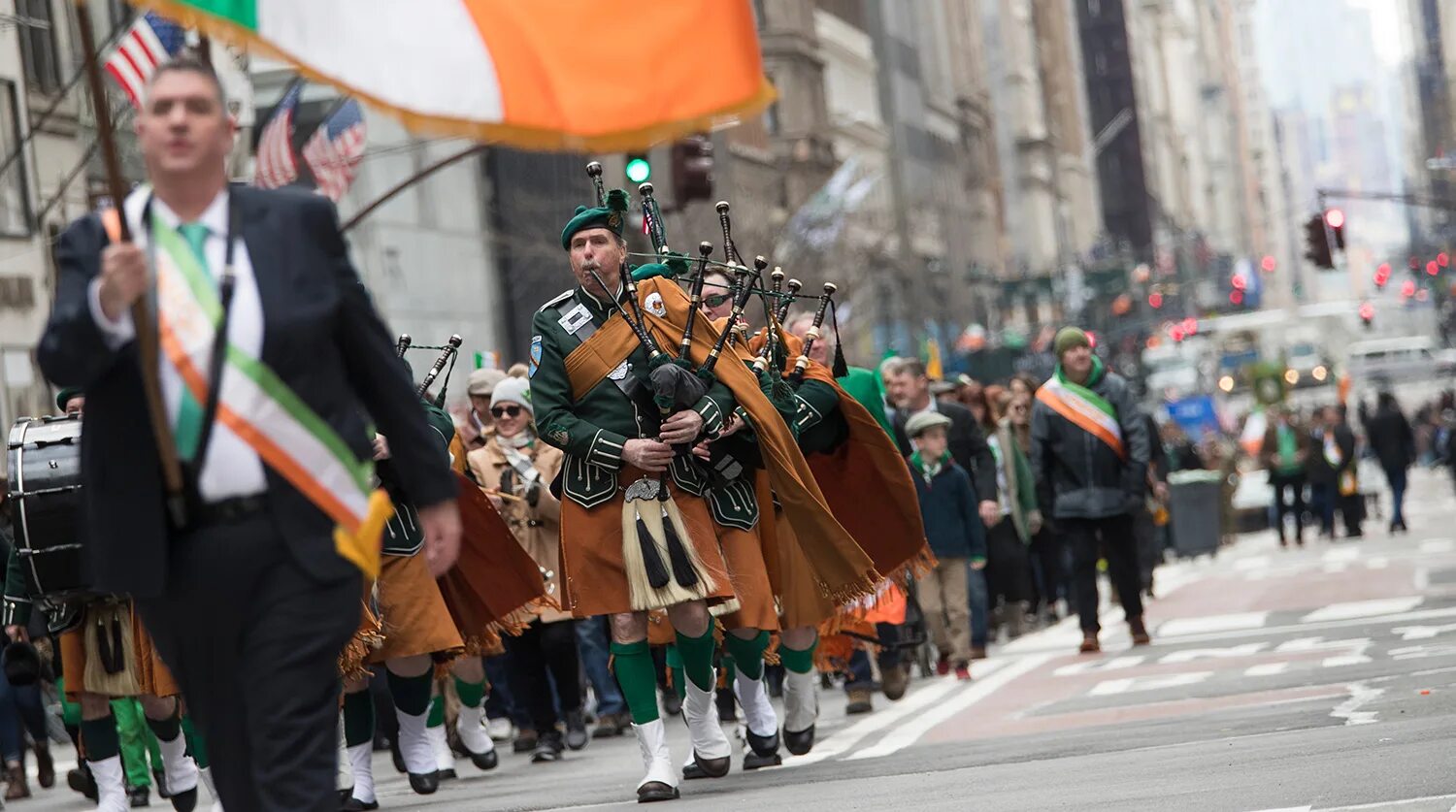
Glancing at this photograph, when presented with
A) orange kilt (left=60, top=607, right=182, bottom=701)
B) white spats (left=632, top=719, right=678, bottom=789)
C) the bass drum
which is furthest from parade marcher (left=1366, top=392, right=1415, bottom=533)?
the bass drum

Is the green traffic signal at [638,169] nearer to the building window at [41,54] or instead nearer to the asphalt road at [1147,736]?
the asphalt road at [1147,736]

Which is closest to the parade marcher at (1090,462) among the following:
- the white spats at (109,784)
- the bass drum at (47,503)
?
the white spats at (109,784)

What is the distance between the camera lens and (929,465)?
16750mm

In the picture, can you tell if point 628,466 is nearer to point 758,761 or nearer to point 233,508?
point 758,761

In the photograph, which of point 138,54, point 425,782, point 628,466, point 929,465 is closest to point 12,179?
point 138,54

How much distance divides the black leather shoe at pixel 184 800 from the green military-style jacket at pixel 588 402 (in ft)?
8.70

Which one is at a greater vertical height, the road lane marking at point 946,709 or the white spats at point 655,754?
the white spats at point 655,754

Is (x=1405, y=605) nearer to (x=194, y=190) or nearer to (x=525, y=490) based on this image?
(x=525, y=490)

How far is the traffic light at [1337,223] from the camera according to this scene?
54312 mm

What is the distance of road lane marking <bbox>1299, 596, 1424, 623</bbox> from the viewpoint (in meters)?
17.6

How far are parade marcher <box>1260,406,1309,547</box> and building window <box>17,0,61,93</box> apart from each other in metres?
15.0

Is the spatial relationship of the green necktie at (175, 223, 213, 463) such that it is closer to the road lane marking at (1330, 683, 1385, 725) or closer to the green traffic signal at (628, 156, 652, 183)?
the road lane marking at (1330, 683, 1385, 725)

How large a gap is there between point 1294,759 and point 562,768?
4441mm

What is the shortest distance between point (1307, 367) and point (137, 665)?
97486 mm
